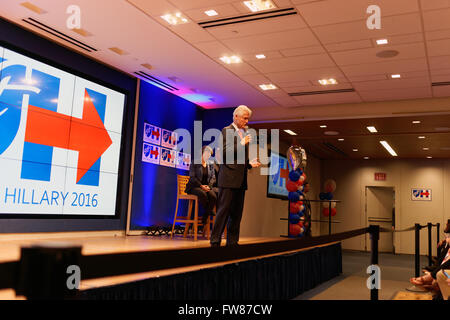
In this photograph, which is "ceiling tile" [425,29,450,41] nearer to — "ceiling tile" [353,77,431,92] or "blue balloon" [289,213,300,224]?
"ceiling tile" [353,77,431,92]

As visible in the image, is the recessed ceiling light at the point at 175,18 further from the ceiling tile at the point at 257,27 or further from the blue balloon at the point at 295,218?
the blue balloon at the point at 295,218

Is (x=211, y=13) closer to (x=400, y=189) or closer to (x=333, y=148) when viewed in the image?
(x=333, y=148)

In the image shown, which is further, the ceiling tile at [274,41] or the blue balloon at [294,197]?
the blue balloon at [294,197]

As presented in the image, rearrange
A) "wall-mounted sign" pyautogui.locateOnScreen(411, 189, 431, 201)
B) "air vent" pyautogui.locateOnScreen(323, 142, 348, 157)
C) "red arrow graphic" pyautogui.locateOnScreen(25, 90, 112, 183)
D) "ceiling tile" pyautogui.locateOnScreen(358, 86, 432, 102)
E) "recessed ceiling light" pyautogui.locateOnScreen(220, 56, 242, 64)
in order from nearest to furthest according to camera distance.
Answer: "red arrow graphic" pyautogui.locateOnScreen(25, 90, 112, 183) → "recessed ceiling light" pyautogui.locateOnScreen(220, 56, 242, 64) → "ceiling tile" pyautogui.locateOnScreen(358, 86, 432, 102) → "air vent" pyautogui.locateOnScreen(323, 142, 348, 157) → "wall-mounted sign" pyautogui.locateOnScreen(411, 189, 431, 201)

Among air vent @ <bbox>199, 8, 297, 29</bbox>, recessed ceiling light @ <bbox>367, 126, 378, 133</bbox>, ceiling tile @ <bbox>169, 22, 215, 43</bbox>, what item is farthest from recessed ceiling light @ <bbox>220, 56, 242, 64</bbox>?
recessed ceiling light @ <bbox>367, 126, 378, 133</bbox>

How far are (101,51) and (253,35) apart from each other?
88.0 inches

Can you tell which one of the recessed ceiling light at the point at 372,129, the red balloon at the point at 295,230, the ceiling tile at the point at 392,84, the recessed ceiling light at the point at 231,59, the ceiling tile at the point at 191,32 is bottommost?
the red balloon at the point at 295,230

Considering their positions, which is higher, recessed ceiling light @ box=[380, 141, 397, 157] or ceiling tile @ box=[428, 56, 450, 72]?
ceiling tile @ box=[428, 56, 450, 72]

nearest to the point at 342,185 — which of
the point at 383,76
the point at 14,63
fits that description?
the point at 383,76

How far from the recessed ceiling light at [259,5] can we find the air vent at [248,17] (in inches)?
4.1

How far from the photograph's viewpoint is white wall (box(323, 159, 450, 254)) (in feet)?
40.5

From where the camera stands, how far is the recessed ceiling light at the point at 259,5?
427 cm

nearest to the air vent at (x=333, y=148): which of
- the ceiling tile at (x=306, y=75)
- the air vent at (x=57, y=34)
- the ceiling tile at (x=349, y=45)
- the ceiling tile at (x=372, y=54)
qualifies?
the ceiling tile at (x=306, y=75)

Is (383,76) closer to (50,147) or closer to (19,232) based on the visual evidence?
(50,147)
